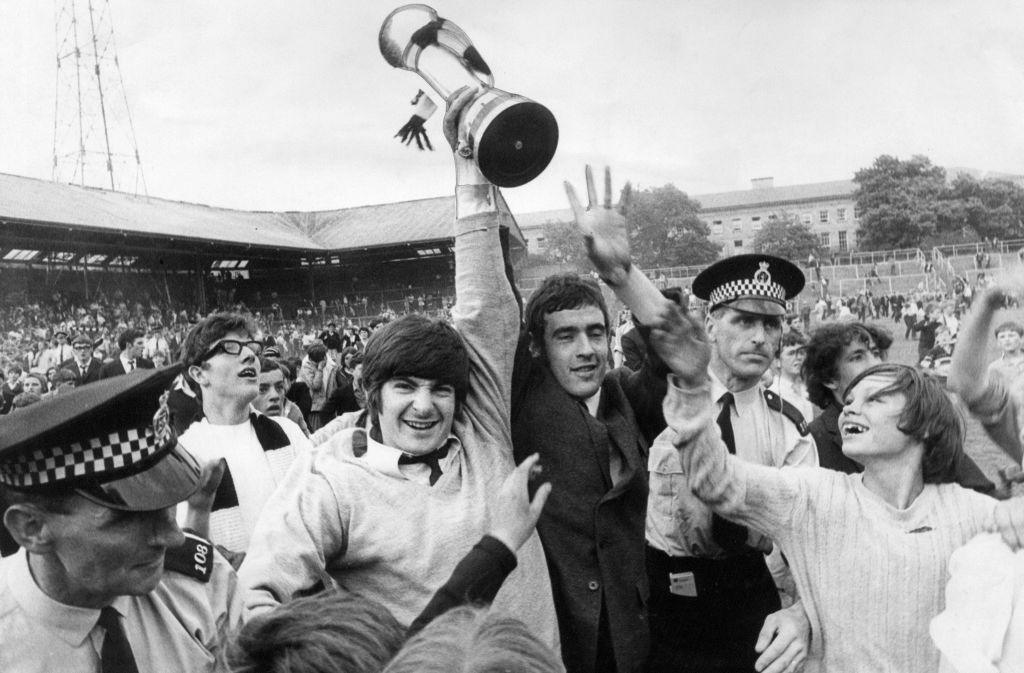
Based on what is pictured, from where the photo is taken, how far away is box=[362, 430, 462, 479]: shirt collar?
1934 mm

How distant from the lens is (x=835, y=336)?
3.63m

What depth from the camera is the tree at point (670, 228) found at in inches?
2527

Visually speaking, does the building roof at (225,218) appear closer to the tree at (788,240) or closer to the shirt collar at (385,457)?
the shirt collar at (385,457)

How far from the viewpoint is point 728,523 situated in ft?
8.18

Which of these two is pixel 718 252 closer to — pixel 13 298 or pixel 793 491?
pixel 13 298

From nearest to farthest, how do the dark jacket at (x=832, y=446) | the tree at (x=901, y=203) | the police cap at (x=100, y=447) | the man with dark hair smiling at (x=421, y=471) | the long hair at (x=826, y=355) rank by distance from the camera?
the police cap at (x=100, y=447) → the man with dark hair smiling at (x=421, y=471) → the dark jacket at (x=832, y=446) → the long hair at (x=826, y=355) → the tree at (x=901, y=203)

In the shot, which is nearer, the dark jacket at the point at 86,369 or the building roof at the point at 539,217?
the dark jacket at the point at 86,369

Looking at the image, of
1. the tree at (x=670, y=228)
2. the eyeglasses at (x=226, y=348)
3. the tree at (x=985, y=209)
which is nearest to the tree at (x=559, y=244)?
the tree at (x=670, y=228)

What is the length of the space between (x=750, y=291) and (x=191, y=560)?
6.44 ft

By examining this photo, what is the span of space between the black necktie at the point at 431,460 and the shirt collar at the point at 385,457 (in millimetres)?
13

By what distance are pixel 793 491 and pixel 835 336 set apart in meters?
1.77

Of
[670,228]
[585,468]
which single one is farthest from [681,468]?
[670,228]

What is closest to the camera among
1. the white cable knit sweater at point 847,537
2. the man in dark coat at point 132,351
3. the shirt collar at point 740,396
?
the white cable knit sweater at point 847,537

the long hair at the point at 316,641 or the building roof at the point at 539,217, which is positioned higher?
the building roof at the point at 539,217
